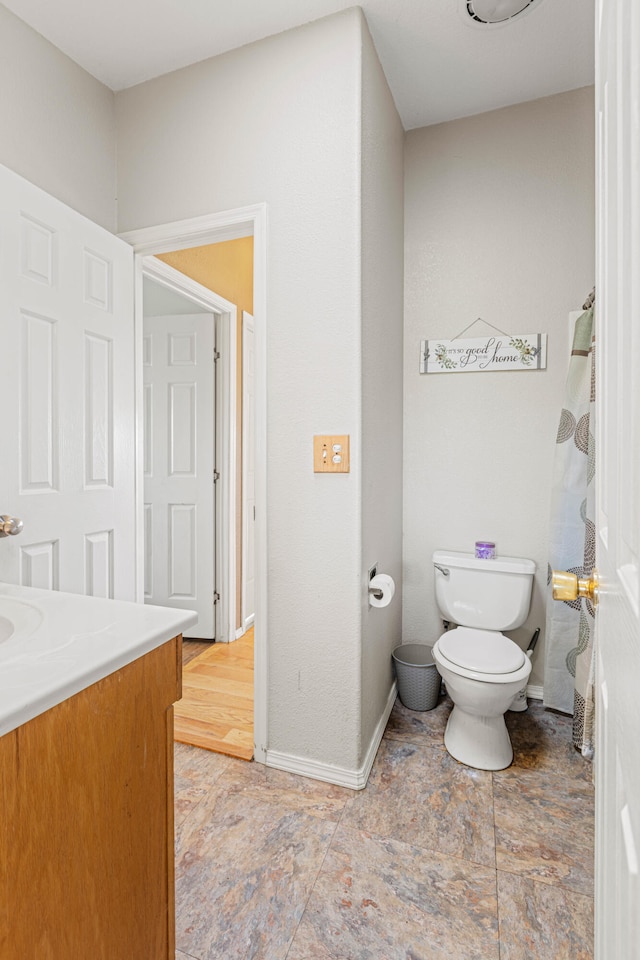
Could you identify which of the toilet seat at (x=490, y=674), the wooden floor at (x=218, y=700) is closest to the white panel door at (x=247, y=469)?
the wooden floor at (x=218, y=700)

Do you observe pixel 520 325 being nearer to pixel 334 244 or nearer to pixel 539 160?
pixel 539 160

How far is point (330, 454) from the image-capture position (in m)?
1.71

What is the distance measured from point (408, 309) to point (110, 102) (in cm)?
156

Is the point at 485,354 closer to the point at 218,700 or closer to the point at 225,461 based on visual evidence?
the point at 225,461

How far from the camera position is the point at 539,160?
87.0 inches

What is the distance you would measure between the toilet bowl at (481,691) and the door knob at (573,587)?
1.12 metres

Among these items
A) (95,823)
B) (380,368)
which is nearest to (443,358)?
(380,368)

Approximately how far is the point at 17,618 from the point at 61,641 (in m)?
0.22

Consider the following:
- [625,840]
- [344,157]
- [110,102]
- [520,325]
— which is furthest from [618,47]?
[110,102]

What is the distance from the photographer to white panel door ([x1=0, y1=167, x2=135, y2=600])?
151 cm

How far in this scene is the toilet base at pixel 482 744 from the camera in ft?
5.96

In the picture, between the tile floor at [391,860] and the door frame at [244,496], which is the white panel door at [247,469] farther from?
the tile floor at [391,860]

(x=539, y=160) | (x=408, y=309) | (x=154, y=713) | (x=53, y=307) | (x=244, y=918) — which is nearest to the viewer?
(x=154, y=713)

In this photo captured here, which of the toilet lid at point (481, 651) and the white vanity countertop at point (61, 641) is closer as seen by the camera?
the white vanity countertop at point (61, 641)
